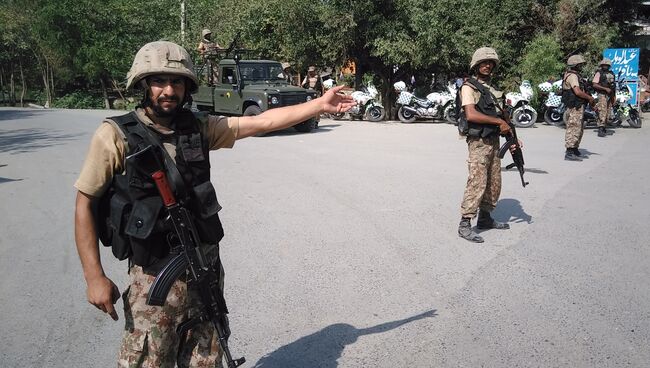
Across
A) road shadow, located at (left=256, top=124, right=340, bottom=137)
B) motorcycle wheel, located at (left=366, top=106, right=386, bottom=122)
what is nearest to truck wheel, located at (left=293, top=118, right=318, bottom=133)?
road shadow, located at (left=256, top=124, right=340, bottom=137)

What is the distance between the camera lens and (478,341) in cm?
309

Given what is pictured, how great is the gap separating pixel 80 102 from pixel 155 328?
31206mm

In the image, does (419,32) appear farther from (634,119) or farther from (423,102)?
(634,119)

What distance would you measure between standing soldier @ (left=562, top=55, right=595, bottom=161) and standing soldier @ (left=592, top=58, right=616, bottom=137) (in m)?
2.26

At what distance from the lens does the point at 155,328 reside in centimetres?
201

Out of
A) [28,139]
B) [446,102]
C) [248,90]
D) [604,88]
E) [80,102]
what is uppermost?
[604,88]

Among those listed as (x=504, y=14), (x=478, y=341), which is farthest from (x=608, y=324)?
(x=504, y=14)

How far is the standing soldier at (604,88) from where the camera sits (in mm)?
10625

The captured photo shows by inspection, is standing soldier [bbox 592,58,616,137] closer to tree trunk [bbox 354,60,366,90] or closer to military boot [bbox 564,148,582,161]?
military boot [bbox 564,148,582,161]

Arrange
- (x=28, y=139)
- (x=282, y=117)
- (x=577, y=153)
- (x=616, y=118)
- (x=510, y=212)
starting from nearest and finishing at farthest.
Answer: (x=282, y=117) → (x=510, y=212) → (x=577, y=153) → (x=28, y=139) → (x=616, y=118)

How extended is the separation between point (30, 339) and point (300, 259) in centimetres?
202

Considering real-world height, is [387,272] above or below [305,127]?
below

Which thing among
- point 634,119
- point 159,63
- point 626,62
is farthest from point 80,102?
point 159,63

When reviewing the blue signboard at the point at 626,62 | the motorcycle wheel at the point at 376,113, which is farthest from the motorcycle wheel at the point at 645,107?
the motorcycle wheel at the point at 376,113
